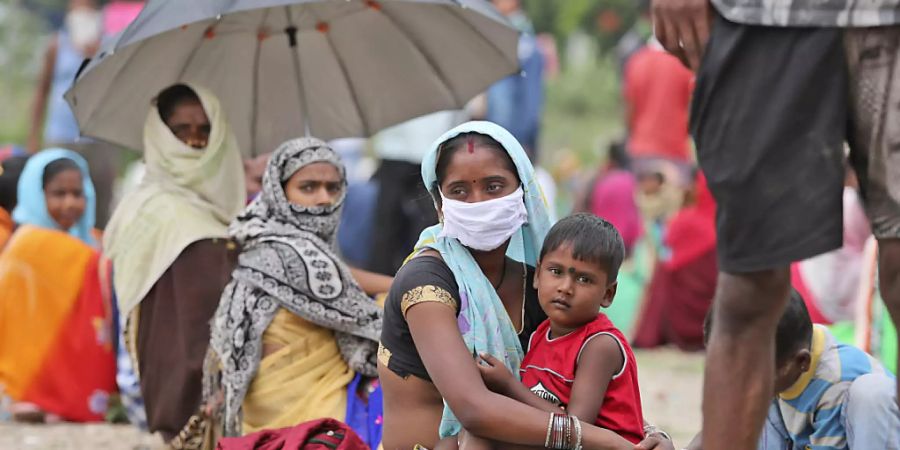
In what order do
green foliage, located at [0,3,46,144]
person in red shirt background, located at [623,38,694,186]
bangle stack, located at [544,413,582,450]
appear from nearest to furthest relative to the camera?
bangle stack, located at [544,413,582,450], person in red shirt background, located at [623,38,694,186], green foliage, located at [0,3,46,144]

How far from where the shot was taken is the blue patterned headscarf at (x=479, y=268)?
3678 mm

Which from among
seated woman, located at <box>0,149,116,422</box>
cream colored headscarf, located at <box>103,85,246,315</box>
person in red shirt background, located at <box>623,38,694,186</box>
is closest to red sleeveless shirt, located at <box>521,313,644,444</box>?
cream colored headscarf, located at <box>103,85,246,315</box>

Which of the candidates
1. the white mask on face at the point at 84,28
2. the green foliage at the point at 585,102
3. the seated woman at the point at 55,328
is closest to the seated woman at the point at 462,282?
the seated woman at the point at 55,328

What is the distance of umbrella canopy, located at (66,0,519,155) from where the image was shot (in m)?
5.61

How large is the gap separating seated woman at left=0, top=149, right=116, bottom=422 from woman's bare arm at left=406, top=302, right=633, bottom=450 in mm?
3546

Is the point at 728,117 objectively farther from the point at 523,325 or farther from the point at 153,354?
the point at 153,354

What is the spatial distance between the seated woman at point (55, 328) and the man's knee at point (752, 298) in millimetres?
4347

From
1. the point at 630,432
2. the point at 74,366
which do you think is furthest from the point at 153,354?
the point at 630,432

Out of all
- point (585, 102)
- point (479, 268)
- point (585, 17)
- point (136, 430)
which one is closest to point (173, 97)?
point (136, 430)

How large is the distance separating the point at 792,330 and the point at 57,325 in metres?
4.19

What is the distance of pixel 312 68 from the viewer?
5906 millimetres

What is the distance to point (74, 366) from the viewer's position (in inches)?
267

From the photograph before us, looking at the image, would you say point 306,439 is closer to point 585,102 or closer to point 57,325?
point 57,325

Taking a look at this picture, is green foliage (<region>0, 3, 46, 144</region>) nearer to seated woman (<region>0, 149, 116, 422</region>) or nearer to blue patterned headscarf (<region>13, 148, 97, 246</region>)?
blue patterned headscarf (<region>13, 148, 97, 246</region>)
